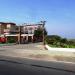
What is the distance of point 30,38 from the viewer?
110 m

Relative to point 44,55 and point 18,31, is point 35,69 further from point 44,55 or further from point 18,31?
point 18,31

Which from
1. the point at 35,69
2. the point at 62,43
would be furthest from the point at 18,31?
the point at 35,69

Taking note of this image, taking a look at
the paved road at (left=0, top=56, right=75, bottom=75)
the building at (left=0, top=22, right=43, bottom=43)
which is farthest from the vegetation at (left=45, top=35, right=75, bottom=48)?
the building at (left=0, top=22, right=43, bottom=43)

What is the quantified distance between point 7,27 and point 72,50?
281ft

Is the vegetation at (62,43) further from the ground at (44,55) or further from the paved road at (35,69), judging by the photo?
the paved road at (35,69)

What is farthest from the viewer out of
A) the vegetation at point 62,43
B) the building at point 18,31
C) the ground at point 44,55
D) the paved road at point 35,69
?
the building at point 18,31

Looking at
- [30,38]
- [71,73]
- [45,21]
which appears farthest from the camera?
[30,38]

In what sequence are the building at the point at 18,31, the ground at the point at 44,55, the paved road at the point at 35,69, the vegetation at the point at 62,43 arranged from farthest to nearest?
the building at the point at 18,31 < the vegetation at the point at 62,43 < the ground at the point at 44,55 < the paved road at the point at 35,69

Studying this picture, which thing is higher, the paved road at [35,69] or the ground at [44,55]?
the paved road at [35,69]

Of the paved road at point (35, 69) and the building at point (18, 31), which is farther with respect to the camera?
the building at point (18, 31)

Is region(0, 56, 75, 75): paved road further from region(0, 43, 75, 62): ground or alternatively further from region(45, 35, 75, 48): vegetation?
region(45, 35, 75, 48): vegetation

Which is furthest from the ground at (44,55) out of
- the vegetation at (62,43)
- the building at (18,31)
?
the building at (18,31)

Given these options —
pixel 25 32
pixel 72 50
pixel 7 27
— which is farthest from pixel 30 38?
pixel 72 50

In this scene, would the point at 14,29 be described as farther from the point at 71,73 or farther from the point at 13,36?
the point at 71,73
